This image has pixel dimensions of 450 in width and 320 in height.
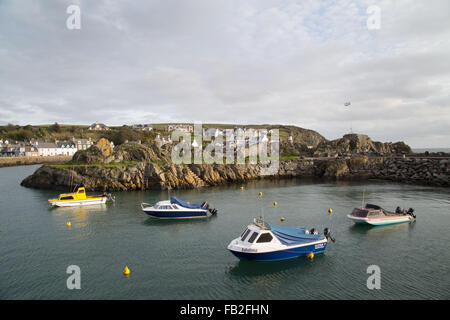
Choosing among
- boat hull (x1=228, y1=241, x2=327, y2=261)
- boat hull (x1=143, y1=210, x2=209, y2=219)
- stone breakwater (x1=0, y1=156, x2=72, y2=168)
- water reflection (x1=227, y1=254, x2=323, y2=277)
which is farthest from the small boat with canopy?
stone breakwater (x1=0, y1=156, x2=72, y2=168)

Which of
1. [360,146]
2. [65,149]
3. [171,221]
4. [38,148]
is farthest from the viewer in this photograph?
[65,149]

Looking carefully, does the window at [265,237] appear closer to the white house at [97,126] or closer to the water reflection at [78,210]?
the water reflection at [78,210]

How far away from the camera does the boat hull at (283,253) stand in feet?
69.9

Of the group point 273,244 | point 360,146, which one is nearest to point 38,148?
point 360,146

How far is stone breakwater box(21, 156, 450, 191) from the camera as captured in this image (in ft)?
183

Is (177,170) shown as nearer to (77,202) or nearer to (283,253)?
(77,202)

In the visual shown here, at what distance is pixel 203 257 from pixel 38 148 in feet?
476

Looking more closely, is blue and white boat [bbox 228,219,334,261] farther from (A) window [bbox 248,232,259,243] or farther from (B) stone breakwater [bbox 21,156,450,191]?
(B) stone breakwater [bbox 21,156,450,191]

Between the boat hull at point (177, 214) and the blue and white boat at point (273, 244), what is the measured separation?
14.0 metres

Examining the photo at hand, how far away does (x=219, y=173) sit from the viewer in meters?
67.4

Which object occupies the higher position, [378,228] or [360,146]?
[360,146]

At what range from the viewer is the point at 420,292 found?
1736cm

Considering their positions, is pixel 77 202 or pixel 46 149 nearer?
pixel 77 202

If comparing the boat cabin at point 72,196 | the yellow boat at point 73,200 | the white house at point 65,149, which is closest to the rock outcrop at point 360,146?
the yellow boat at point 73,200
